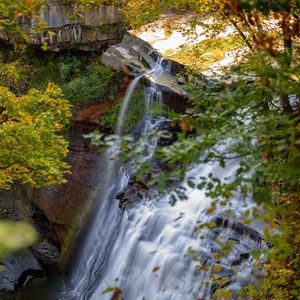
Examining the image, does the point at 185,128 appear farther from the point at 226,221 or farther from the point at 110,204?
the point at 110,204

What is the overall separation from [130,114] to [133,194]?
308 centimetres

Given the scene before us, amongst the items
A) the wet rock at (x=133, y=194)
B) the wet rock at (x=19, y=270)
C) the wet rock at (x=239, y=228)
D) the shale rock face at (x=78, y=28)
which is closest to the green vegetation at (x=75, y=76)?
the shale rock face at (x=78, y=28)

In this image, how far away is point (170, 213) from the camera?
9.74 m

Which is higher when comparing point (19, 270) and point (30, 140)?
point (30, 140)

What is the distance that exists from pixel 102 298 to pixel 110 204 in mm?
3131

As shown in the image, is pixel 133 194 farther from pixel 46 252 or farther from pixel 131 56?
pixel 131 56

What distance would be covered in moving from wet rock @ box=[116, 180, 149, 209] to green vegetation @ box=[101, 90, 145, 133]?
7.35ft

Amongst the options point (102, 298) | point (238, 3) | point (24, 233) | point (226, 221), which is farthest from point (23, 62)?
point (238, 3)

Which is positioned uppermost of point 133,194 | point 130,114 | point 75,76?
point 75,76

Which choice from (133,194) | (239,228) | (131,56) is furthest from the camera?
(131,56)

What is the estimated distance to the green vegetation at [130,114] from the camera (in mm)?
13094

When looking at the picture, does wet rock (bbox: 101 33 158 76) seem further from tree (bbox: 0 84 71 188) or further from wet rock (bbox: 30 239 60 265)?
wet rock (bbox: 30 239 60 265)

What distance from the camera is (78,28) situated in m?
15.9

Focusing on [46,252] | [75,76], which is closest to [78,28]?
[75,76]
